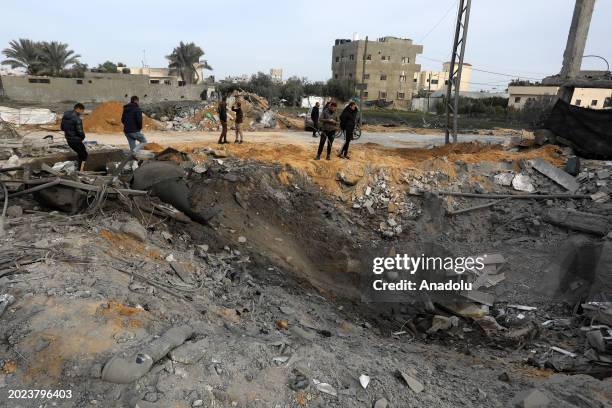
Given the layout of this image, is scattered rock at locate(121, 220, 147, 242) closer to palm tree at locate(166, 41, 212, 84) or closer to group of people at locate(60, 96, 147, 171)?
group of people at locate(60, 96, 147, 171)

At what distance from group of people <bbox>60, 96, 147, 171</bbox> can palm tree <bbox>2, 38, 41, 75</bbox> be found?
30.7 m

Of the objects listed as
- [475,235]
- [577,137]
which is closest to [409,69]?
[577,137]

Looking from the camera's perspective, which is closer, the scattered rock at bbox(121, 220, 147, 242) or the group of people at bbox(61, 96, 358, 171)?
the scattered rock at bbox(121, 220, 147, 242)

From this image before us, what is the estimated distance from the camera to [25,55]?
105 feet

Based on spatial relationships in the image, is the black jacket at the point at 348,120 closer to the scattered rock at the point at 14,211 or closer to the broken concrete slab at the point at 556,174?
the broken concrete slab at the point at 556,174

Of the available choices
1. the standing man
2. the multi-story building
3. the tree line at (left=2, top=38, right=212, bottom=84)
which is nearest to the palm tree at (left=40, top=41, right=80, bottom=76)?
the tree line at (left=2, top=38, right=212, bottom=84)

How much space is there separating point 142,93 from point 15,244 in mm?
26229

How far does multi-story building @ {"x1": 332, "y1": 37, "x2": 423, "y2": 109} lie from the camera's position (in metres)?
57.1

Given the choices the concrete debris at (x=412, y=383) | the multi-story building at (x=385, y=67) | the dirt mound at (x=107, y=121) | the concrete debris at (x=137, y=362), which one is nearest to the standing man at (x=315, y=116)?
the dirt mound at (x=107, y=121)

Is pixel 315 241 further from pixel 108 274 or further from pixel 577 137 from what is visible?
pixel 577 137

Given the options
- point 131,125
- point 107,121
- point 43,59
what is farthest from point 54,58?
point 131,125

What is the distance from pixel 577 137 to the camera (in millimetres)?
11203

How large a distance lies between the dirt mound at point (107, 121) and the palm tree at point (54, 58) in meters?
19.6

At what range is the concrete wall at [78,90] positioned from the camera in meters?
24.8
